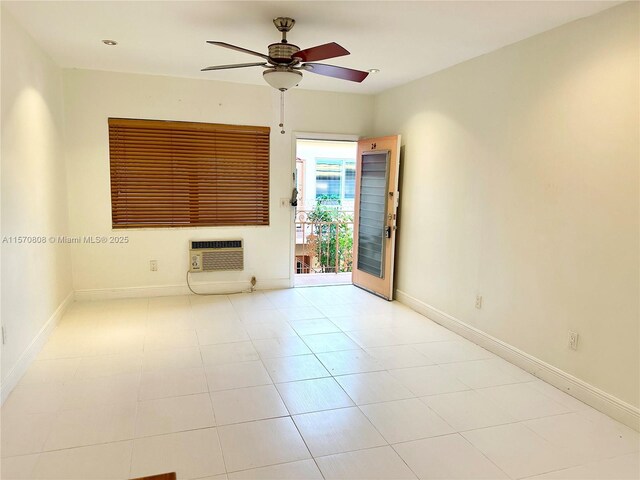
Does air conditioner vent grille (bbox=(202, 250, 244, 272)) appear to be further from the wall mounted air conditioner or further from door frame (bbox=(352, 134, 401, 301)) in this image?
door frame (bbox=(352, 134, 401, 301))

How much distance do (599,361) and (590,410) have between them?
31 cm

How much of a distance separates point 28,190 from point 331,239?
14.5 feet

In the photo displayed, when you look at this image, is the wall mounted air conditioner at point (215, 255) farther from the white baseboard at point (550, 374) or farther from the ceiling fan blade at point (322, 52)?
the ceiling fan blade at point (322, 52)

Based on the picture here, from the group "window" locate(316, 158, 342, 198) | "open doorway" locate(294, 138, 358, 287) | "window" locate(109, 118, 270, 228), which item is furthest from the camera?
"window" locate(316, 158, 342, 198)

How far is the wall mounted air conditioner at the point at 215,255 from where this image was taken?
16.8ft

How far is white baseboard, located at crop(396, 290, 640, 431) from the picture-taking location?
2.61 m

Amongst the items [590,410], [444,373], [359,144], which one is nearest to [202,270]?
[359,144]

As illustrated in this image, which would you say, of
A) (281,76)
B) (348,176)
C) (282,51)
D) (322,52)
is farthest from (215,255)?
(348,176)

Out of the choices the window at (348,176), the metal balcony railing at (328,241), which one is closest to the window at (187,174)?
the metal balcony railing at (328,241)

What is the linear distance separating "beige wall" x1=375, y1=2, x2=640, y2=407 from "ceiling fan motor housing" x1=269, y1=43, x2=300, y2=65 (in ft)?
5.70

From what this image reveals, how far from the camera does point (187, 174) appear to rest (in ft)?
16.5

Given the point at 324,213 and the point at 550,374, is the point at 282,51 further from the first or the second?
the point at 324,213

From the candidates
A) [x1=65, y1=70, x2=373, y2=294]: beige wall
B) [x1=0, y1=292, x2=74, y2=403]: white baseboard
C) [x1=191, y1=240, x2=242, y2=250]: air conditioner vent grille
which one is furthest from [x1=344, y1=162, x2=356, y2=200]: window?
[x1=0, y1=292, x2=74, y2=403]: white baseboard

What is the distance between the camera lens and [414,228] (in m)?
4.81
